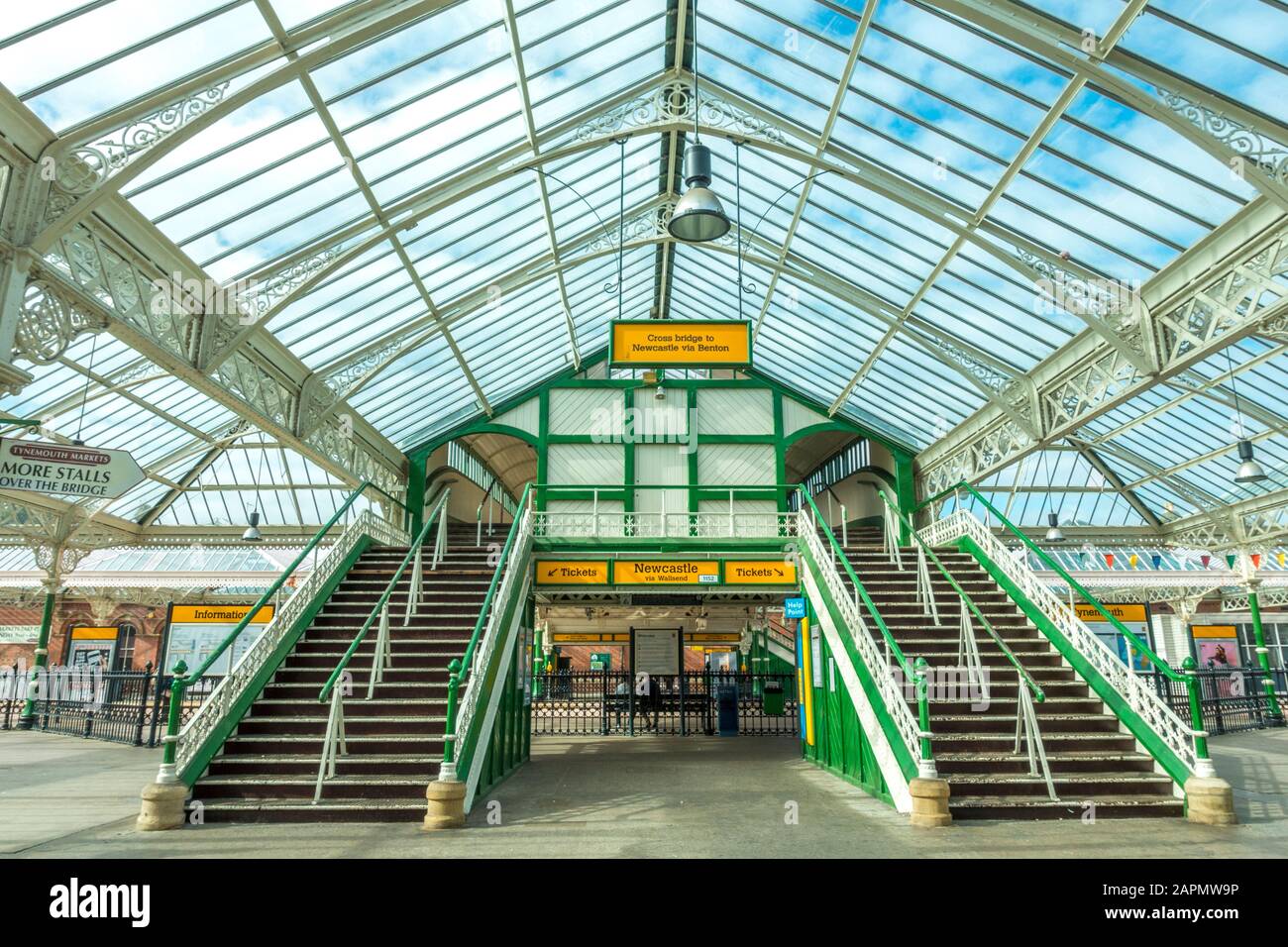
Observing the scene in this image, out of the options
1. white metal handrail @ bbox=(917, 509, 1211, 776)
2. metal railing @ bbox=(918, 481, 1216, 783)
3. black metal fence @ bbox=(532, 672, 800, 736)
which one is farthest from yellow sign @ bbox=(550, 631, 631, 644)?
metal railing @ bbox=(918, 481, 1216, 783)

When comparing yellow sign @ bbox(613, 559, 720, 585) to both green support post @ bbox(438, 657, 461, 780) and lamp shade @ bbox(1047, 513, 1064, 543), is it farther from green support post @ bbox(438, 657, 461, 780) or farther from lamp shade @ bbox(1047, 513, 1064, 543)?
lamp shade @ bbox(1047, 513, 1064, 543)

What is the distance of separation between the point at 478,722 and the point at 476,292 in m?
9.84

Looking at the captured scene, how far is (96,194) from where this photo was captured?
7.52m

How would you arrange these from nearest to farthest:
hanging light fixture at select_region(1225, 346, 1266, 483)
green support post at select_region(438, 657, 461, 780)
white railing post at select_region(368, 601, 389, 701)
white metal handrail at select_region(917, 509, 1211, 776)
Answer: green support post at select_region(438, 657, 461, 780) < white metal handrail at select_region(917, 509, 1211, 776) < white railing post at select_region(368, 601, 389, 701) < hanging light fixture at select_region(1225, 346, 1266, 483)

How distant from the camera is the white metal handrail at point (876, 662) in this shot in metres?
8.11

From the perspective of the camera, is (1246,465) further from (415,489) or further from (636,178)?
(415,489)

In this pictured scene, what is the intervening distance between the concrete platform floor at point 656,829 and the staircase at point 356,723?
0.55m

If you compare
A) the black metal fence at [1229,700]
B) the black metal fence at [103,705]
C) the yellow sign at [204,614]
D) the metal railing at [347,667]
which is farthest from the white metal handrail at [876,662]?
the yellow sign at [204,614]

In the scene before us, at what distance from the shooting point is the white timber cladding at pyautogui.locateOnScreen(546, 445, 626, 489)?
2094cm

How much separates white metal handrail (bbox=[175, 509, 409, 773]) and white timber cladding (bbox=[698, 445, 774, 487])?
30.2 feet

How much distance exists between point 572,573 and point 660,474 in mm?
6244

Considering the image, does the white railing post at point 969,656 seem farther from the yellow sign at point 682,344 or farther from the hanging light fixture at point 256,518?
the hanging light fixture at point 256,518

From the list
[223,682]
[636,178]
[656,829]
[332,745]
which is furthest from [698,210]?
[636,178]

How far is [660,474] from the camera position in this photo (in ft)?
68.8
